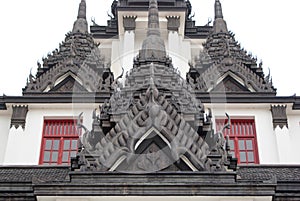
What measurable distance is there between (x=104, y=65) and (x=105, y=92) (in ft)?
5.23

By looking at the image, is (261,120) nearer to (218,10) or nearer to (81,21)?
(218,10)

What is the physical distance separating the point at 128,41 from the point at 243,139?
5.54m

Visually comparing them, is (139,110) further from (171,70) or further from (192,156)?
(171,70)

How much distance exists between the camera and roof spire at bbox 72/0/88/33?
21223 mm

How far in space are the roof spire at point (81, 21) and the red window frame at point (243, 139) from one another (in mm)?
6809

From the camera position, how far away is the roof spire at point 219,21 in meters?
21.2

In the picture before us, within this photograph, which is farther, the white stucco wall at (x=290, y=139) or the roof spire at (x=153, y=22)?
the roof spire at (x=153, y=22)

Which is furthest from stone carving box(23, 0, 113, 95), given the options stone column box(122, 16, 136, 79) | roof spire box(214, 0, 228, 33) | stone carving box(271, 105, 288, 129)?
stone carving box(271, 105, 288, 129)

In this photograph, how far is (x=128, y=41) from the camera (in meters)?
20.2

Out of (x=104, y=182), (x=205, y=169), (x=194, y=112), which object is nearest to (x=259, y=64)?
(x=194, y=112)

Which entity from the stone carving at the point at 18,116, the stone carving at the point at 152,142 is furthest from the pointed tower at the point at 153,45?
the stone carving at the point at 18,116

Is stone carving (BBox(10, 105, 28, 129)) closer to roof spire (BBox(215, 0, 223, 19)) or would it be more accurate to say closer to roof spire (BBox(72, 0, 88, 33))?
roof spire (BBox(72, 0, 88, 33))

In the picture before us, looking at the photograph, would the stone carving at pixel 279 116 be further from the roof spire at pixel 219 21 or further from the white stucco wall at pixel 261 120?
the roof spire at pixel 219 21

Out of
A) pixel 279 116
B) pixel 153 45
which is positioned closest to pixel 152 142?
pixel 153 45
